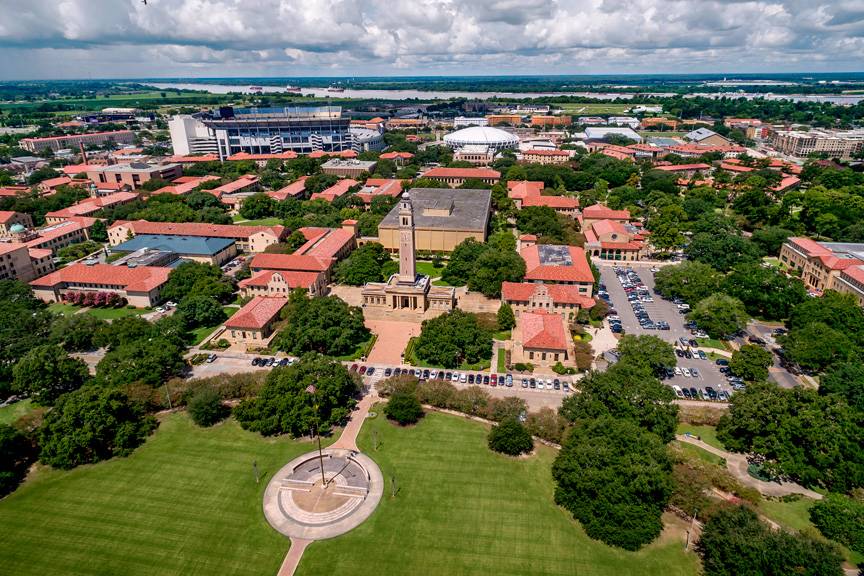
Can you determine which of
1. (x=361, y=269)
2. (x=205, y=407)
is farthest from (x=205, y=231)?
(x=205, y=407)

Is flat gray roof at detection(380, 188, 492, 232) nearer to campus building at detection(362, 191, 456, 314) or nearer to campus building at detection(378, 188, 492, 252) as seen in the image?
campus building at detection(378, 188, 492, 252)

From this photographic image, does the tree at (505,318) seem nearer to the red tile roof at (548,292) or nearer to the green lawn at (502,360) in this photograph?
the red tile roof at (548,292)

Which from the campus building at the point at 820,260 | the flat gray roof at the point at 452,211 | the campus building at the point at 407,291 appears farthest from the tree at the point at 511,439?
the campus building at the point at 820,260

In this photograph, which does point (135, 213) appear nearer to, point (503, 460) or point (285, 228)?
point (285, 228)

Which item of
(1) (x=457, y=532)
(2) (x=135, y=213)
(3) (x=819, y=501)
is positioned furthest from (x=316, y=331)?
(2) (x=135, y=213)

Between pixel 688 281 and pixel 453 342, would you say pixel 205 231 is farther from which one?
pixel 688 281
